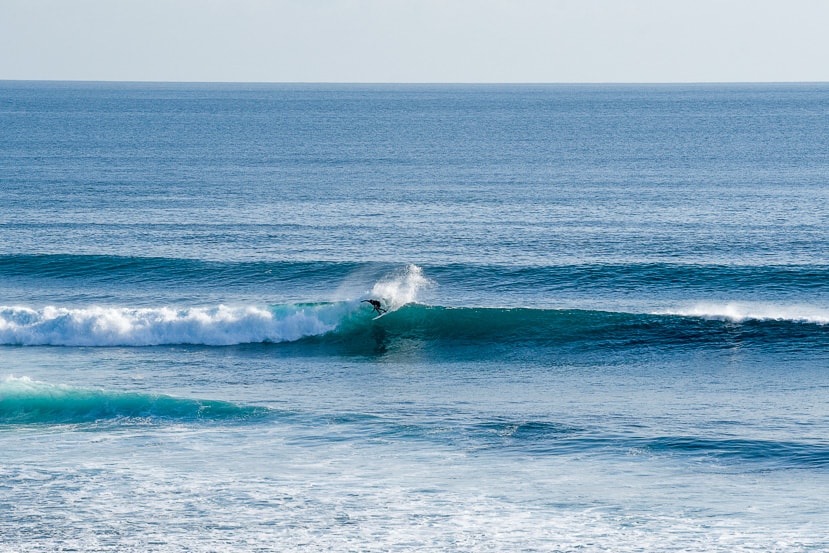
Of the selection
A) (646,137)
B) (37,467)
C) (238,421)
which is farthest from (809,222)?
(646,137)

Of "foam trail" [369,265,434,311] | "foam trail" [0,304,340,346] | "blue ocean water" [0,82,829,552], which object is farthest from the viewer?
"foam trail" [369,265,434,311]

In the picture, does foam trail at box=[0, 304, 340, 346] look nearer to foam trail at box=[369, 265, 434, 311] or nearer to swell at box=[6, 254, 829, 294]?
foam trail at box=[369, 265, 434, 311]

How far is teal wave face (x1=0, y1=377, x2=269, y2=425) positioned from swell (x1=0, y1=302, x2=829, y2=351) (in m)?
6.50

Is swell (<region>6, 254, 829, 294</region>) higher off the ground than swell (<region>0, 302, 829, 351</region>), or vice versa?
swell (<region>6, 254, 829, 294</region>)

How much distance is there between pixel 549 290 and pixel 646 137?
74.5 metres

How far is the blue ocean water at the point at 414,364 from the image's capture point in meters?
18.5

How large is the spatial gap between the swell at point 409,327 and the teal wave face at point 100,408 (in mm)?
6500

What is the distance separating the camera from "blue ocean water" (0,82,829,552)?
60.8 ft

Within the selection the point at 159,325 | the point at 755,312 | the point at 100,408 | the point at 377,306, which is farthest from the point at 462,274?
the point at 100,408

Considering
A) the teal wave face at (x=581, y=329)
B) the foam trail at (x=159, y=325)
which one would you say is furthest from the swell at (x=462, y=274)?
the foam trail at (x=159, y=325)

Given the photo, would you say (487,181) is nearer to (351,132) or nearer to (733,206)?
(733,206)

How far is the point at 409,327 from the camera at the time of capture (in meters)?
33.8

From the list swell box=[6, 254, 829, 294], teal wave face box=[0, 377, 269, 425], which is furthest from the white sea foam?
teal wave face box=[0, 377, 269, 425]

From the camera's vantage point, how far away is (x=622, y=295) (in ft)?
117
